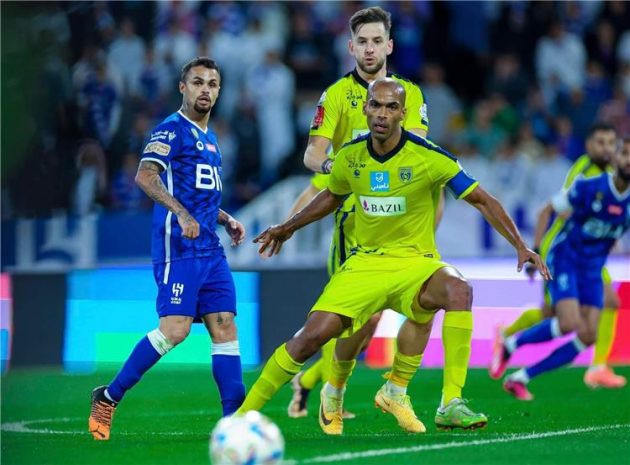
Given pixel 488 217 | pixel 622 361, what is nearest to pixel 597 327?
pixel 622 361

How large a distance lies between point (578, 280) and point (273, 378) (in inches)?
180

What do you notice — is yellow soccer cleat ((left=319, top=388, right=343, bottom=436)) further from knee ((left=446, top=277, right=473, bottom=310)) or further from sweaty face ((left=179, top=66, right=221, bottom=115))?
sweaty face ((left=179, top=66, right=221, bottom=115))

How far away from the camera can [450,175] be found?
7.29m

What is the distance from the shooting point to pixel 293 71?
55.6ft

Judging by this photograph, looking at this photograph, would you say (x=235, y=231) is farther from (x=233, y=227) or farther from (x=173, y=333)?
(x=173, y=333)

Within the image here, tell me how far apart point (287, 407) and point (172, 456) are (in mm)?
2974

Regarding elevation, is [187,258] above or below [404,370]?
above

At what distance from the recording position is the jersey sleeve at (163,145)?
7609mm

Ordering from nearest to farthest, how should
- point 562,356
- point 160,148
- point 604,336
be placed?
point 160,148
point 562,356
point 604,336

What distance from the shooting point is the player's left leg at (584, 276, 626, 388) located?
10891 mm

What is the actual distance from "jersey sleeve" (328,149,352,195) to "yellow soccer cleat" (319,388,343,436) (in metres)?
1.30

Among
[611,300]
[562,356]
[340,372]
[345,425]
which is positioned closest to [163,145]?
[340,372]

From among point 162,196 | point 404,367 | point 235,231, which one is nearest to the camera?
point 162,196

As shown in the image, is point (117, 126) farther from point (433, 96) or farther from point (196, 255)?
point (196, 255)
